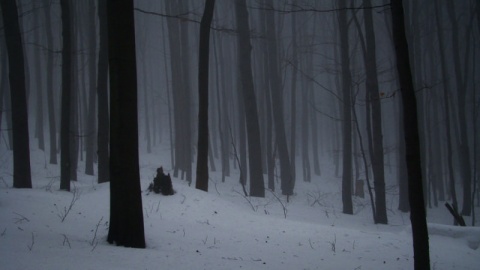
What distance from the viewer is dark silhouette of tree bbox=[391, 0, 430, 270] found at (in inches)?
166

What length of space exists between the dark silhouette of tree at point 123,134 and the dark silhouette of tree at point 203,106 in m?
4.92

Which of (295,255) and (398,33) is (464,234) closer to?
(295,255)

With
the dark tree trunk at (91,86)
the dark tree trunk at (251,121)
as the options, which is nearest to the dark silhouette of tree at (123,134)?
the dark tree trunk at (251,121)

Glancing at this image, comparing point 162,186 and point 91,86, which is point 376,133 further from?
point 91,86

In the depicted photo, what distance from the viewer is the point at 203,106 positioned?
9.92 metres

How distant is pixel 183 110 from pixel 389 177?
22.8m

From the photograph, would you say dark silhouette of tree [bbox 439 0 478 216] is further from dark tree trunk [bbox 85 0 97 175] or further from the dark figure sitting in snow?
dark tree trunk [bbox 85 0 97 175]

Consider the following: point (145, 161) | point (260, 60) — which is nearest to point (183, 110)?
point (260, 60)

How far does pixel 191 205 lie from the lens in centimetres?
816

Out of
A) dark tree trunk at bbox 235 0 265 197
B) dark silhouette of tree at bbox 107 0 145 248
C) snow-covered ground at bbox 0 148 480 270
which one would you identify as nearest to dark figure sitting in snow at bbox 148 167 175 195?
snow-covered ground at bbox 0 148 480 270

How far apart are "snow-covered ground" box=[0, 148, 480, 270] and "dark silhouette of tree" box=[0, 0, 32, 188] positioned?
173cm

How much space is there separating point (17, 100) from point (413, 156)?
987cm

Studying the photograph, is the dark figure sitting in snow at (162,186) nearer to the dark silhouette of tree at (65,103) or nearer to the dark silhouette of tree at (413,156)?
the dark silhouette of tree at (65,103)

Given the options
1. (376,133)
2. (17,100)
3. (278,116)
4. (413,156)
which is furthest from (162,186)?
(278,116)
